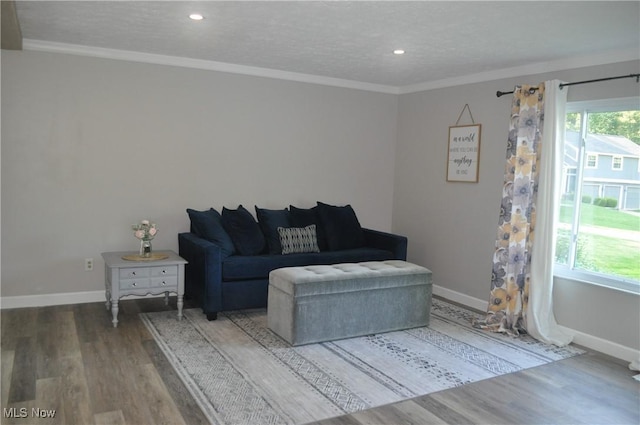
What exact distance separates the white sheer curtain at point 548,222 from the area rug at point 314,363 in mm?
178

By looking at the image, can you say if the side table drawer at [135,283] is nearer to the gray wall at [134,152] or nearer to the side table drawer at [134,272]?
the side table drawer at [134,272]

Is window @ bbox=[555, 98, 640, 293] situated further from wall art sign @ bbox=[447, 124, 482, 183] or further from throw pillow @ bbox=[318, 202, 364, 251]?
throw pillow @ bbox=[318, 202, 364, 251]

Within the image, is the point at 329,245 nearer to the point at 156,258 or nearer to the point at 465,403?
the point at 156,258

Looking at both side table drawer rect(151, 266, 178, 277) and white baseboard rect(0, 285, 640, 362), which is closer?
white baseboard rect(0, 285, 640, 362)

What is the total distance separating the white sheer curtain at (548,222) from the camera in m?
4.37

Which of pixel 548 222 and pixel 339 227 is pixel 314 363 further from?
pixel 548 222

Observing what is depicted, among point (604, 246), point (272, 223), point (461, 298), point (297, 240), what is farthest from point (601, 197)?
point (272, 223)

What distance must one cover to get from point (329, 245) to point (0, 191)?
3.10 meters

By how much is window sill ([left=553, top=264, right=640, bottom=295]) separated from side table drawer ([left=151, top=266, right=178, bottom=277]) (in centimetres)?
336

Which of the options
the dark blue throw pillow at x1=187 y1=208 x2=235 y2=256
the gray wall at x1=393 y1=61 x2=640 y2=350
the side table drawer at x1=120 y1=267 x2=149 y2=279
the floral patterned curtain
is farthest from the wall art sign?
the side table drawer at x1=120 y1=267 x2=149 y2=279

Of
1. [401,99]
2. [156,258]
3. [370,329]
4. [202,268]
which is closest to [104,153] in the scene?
[156,258]

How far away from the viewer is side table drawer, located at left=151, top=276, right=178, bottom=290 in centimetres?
443

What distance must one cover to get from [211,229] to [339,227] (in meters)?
1.42

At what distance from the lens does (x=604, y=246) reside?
4.32 m
